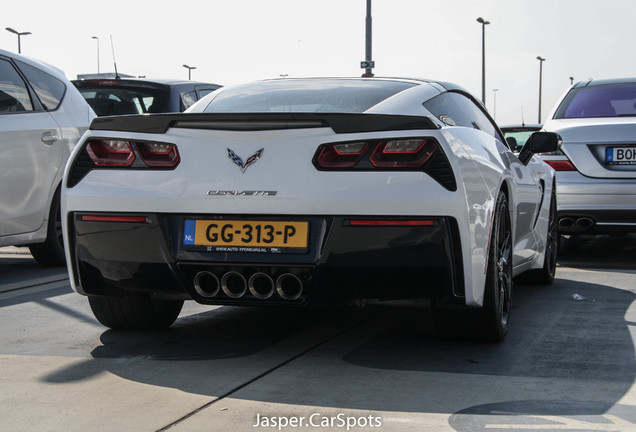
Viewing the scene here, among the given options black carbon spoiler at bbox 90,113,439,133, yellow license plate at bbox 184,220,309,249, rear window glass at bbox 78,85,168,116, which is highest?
rear window glass at bbox 78,85,168,116

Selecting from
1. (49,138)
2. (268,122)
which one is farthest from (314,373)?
(49,138)

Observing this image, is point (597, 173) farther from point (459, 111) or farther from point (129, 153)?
point (129, 153)

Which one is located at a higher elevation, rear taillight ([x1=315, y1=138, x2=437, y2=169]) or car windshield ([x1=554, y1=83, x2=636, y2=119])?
car windshield ([x1=554, y1=83, x2=636, y2=119])

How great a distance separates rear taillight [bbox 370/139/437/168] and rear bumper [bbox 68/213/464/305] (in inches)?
9.9

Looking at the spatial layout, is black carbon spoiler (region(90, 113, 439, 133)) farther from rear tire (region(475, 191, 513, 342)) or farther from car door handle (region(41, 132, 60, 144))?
car door handle (region(41, 132, 60, 144))

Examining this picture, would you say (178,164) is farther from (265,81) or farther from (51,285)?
(51,285)

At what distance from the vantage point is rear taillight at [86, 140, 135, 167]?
4.37m

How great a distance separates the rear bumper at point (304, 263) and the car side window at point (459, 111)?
2.72ft

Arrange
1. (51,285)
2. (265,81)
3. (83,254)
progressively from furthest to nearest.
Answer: (51,285) < (265,81) < (83,254)

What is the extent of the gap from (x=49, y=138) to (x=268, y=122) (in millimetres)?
3797

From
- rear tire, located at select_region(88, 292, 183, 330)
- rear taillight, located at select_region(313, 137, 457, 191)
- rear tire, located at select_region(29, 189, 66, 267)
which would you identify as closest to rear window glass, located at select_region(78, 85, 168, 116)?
rear tire, located at select_region(29, 189, 66, 267)

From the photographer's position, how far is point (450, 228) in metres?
4.09

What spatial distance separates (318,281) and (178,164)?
775mm

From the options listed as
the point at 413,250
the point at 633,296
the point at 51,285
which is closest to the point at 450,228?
the point at 413,250
